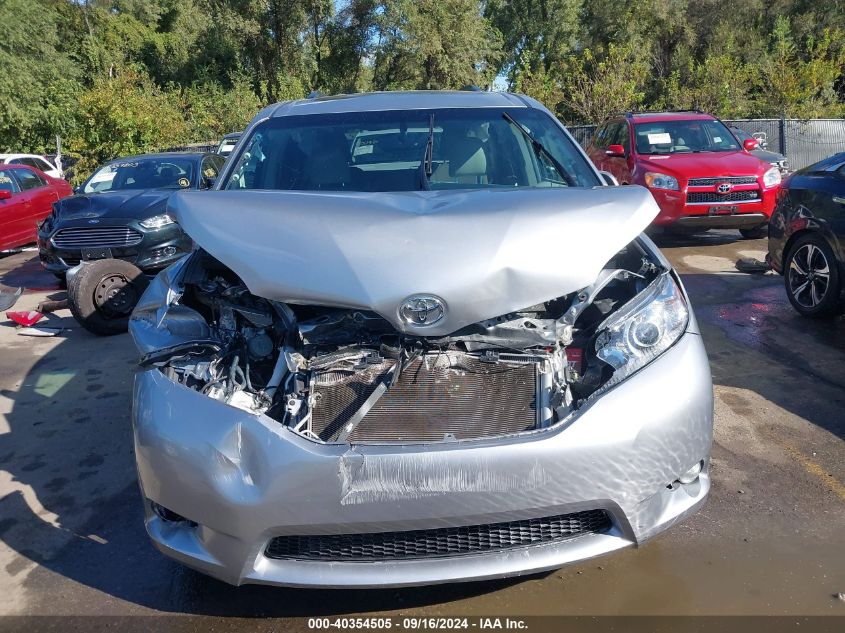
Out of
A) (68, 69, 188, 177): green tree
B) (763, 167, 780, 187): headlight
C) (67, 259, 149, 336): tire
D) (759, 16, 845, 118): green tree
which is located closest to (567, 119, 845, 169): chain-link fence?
(759, 16, 845, 118): green tree

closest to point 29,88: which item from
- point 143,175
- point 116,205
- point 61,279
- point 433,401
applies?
point 143,175

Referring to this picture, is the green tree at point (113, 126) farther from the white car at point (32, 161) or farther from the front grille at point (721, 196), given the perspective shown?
the front grille at point (721, 196)

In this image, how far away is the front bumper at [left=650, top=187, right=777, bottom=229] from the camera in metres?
9.99

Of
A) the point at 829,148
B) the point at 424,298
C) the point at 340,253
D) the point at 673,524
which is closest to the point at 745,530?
the point at 673,524

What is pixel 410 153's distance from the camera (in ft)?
13.2

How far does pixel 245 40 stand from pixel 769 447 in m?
31.9

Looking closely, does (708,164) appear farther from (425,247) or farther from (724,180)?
(425,247)

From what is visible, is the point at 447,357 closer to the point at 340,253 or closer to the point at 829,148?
the point at 340,253

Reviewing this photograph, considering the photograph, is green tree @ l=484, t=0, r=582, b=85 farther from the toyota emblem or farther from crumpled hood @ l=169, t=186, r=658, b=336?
the toyota emblem

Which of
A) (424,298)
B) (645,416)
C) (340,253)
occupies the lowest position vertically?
(645,416)

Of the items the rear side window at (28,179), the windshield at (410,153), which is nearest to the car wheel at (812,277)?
the windshield at (410,153)

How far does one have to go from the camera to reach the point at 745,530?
3.33 m

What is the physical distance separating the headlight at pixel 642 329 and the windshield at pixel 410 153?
1.11 m

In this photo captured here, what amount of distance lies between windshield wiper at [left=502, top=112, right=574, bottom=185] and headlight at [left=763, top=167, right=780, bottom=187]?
23.5ft
